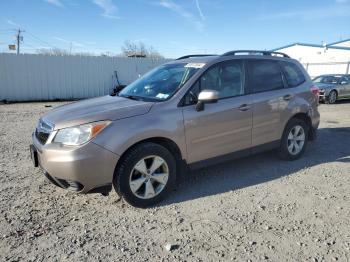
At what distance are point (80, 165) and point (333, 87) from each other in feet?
52.9

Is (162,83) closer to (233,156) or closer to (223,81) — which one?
(223,81)

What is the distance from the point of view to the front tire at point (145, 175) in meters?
4.04

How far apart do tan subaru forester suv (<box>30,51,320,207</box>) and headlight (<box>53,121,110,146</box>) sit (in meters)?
0.01

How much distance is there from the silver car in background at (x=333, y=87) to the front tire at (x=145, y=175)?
47.5 feet

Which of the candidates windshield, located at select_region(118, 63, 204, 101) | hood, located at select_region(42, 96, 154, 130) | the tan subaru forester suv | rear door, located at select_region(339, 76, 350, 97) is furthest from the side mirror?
rear door, located at select_region(339, 76, 350, 97)

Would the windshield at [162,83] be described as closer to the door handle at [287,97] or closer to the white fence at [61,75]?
the door handle at [287,97]

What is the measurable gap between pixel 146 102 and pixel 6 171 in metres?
Answer: 2.74

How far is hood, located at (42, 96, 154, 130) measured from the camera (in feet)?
13.0

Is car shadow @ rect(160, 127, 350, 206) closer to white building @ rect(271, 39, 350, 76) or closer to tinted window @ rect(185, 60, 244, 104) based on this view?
tinted window @ rect(185, 60, 244, 104)

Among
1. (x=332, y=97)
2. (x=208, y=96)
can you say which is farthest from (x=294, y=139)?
(x=332, y=97)

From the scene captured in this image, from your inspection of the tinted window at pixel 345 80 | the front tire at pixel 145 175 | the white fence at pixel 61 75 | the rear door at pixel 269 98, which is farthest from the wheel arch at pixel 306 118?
the white fence at pixel 61 75

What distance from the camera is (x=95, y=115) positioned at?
3988 millimetres

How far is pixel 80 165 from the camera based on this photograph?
3793 mm

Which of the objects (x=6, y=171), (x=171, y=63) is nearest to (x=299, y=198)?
(x=171, y=63)
